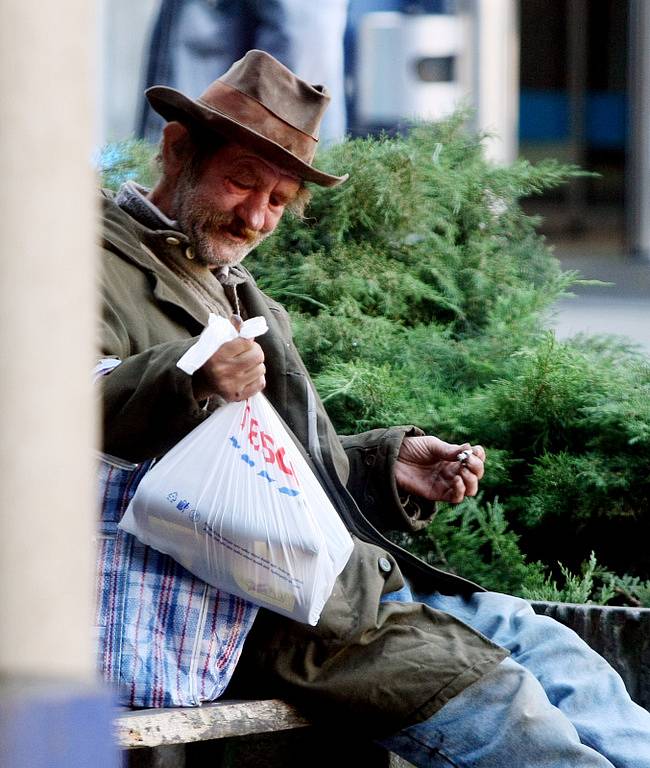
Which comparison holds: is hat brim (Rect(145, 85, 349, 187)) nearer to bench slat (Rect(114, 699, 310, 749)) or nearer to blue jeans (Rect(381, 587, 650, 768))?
blue jeans (Rect(381, 587, 650, 768))

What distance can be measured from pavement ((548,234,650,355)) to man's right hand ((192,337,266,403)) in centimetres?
230

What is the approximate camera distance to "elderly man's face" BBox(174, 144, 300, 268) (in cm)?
324

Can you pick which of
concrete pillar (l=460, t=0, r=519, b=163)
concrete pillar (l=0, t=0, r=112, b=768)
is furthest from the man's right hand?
concrete pillar (l=460, t=0, r=519, b=163)

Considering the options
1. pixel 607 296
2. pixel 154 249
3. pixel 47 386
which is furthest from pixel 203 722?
pixel 607 296

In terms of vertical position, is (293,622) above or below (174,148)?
below

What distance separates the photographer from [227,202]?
3.28m

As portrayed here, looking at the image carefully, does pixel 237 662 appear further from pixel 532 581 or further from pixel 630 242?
pixel 630 242

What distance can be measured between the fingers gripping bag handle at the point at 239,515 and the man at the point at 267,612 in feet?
0.20

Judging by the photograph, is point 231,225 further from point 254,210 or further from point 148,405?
point 148,405

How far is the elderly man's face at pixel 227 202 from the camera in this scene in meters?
3.24

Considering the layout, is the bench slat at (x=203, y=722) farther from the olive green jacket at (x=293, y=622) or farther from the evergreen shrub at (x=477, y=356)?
the evergreen shrub at (x=477, y=356)

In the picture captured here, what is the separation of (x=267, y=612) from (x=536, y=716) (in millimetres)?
555

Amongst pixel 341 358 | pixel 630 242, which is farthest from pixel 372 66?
pixel 630 242

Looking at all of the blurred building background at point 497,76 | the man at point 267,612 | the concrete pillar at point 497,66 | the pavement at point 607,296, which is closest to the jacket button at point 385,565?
the man at point 267,612
